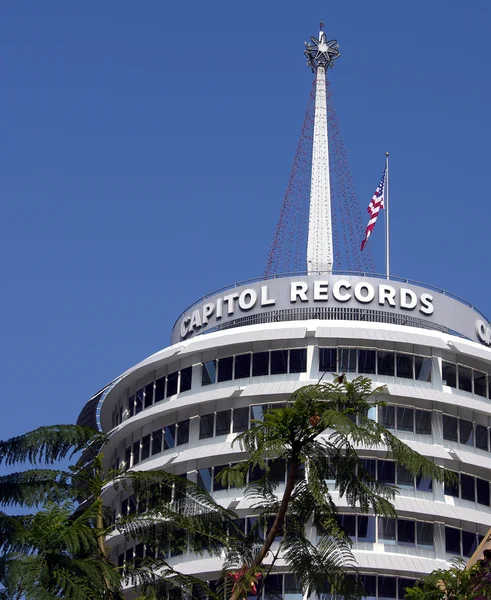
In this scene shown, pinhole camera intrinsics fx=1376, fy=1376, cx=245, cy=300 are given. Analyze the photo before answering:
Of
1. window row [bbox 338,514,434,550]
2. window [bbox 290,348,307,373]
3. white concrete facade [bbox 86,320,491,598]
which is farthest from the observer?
window [bbox 290,348,307,373]

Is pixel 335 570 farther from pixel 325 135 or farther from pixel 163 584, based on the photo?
pixel 325 135

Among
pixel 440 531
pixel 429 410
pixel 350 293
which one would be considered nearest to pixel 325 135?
pixel 350 293

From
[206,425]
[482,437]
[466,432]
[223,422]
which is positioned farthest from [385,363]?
[206,425]

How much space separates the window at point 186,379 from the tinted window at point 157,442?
104 inches

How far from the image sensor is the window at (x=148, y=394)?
75.9 m

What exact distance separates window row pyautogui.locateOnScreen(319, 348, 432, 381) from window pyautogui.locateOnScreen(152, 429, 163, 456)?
31.7ft

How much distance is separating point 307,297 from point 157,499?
41178mm

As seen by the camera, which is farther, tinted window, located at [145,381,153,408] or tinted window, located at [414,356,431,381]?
tinted window, located at [145,381,153,408]

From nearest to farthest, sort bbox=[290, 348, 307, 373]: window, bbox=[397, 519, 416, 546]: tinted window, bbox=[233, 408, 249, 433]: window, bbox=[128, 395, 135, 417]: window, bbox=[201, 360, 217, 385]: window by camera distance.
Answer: bbox=[397, 519, 416, 546]: tinted window
bbox=[233, 408, 249, 433]: window
bbox=[290, 348, 307, 373]: window
bbox=[201, 360, 217, 385]: window
bbox=[128, 395, 135, 417]: window

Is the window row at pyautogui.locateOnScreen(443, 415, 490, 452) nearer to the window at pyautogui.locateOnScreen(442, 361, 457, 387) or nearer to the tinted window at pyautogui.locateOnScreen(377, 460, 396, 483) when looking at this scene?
the window at pyautogui.locateOnScreen(442, 361, 457, 387)

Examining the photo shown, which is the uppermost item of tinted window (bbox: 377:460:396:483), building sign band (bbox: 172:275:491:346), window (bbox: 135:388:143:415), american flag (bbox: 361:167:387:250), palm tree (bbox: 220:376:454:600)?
american flag (bbox: 361:167:387:250)

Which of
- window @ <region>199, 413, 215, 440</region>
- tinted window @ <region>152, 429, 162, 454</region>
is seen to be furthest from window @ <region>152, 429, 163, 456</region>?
window @ <region>199, 413, 215, 440</region>

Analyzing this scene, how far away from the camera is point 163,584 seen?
33938 mm

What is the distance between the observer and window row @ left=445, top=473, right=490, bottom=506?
231ft
